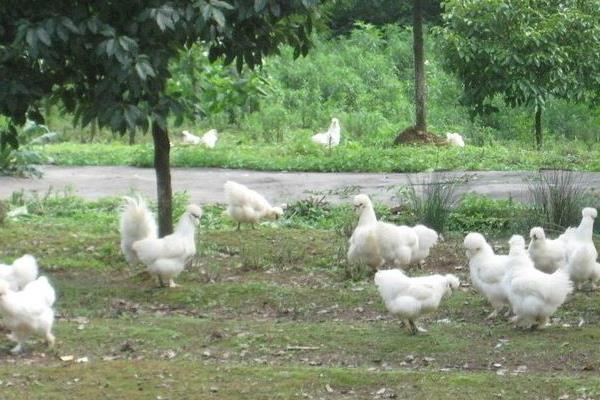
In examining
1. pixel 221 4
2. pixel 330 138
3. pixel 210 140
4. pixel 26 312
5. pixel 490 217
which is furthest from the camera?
pixel 210 140

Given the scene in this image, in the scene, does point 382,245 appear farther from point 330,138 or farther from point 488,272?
point 330,138

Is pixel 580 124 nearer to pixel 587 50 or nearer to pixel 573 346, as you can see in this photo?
pixel 587 50

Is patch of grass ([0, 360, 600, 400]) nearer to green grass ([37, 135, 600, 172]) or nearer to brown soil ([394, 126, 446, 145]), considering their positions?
green grass ([37, 135, 600, 172])

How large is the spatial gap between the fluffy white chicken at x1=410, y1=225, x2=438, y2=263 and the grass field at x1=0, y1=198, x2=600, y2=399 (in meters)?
0.27

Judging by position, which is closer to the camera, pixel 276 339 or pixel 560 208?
pixel 276 339

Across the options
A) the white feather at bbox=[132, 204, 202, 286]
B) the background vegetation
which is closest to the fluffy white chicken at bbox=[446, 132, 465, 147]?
the background vegetation

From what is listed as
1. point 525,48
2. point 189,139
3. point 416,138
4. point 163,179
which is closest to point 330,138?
point 416,138

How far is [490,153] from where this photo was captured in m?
22.5

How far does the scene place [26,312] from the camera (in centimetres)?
883

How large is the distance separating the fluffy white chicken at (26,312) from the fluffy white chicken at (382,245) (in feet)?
11.7

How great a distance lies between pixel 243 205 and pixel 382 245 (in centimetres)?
302

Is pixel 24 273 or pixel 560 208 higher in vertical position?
pixel 560 208

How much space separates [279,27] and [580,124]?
18585mm

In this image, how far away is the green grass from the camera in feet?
67.6
